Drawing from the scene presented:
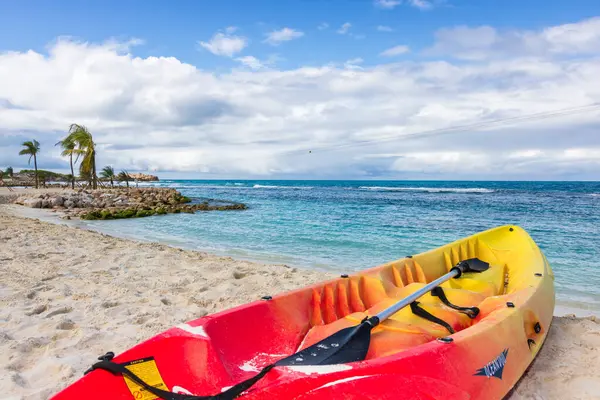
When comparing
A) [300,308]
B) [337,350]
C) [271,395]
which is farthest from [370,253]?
[271,395]

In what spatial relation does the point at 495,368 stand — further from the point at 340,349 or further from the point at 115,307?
the point at 115,307

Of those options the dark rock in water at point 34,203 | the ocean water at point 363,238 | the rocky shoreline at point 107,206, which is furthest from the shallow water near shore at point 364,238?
the dark rock in water at point 34,203

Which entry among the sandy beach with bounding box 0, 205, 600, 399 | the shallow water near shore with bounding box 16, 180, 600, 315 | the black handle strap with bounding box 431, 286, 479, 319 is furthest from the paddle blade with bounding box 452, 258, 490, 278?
the shallow water near shore with bounding box 16, 180, 600, 315

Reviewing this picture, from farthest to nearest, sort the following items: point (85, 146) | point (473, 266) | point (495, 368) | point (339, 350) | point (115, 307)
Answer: point (85, 146) < point (473, 266) < point (115, 307) < point (495, 368) < point (339, 350)

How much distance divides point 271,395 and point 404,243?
951 cm

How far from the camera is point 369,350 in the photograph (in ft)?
9.37

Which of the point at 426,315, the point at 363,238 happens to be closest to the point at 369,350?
the point at 426,315

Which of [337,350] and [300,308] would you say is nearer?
[337,350]

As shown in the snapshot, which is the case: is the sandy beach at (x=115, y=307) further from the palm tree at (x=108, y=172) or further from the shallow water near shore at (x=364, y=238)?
the palm tree at (x=108, y=172)

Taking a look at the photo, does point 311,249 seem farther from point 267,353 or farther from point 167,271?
point 267,353

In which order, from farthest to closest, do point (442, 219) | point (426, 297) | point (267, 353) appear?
point (442, 219)
point (426, 297)
point (267, 353)

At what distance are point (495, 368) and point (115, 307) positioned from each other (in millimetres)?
4005

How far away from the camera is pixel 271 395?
200cm

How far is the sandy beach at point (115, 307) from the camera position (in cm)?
319
